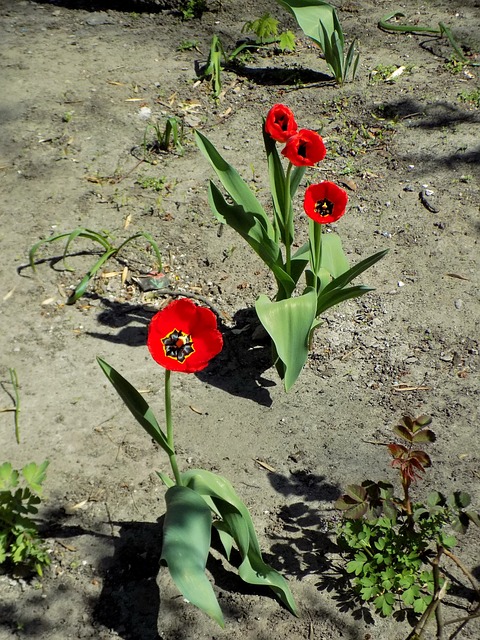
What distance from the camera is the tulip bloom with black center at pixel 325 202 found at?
2465 millimetres

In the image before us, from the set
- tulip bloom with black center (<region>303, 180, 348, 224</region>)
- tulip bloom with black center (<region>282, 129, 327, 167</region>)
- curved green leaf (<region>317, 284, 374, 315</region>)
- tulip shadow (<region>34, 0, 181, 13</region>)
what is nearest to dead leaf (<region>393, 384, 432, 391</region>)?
curved green leaf (<region>317, 284, 374, 315</region>)

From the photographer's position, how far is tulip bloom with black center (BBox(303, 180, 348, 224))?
246cm

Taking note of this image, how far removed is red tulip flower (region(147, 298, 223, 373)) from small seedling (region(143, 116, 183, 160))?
226 centimetres

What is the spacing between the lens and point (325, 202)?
2500 millimetres

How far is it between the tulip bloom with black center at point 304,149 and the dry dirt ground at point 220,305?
3.11 feet

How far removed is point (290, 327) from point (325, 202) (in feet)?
1.45

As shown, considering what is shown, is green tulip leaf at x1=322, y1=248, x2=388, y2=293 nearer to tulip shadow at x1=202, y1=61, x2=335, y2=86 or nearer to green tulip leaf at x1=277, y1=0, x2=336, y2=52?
green tulip leaf at x1=277, y1=0, x2=336, y2=52

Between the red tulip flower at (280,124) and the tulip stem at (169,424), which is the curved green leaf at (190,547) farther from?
the red tulip flower at (280,124)

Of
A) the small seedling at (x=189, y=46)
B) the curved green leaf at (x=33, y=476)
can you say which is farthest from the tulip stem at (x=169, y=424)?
the small seedling at (x=189, y=46)

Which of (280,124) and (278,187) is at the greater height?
(280,124)

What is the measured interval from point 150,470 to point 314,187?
3.73ft

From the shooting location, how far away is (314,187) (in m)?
2.48

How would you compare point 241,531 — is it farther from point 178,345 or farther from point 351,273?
point 351,273

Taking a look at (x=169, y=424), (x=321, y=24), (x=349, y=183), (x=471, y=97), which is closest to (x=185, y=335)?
(x=169, y=424)
